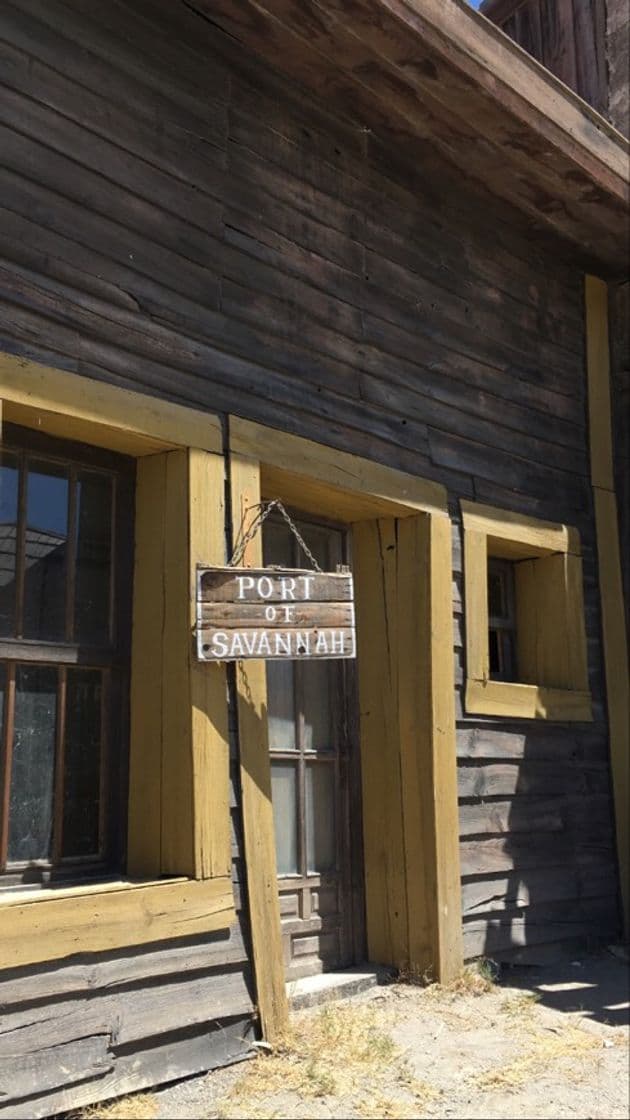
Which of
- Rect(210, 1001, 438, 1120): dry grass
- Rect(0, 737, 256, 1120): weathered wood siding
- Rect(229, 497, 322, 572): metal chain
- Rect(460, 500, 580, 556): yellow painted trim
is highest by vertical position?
Rect(460, 500, 580, 556): yellow painted trim

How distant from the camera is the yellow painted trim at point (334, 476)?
4535 millimetres

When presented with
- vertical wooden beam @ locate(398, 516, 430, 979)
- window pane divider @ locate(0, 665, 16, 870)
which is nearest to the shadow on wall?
vertical wooden beam @ locate(398, 516, 430, 979)

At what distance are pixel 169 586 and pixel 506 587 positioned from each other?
2.98 metres

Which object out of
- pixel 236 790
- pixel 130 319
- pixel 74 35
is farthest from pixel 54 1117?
pixel 74 35

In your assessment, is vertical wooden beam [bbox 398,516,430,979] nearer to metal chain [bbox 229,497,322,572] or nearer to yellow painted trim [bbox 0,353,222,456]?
metal chain [bbox 229,497,322,572]

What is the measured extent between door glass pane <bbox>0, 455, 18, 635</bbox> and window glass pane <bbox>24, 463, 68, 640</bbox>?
57 mm

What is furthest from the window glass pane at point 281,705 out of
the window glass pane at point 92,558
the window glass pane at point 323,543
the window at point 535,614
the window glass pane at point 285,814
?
the window at point 535,614

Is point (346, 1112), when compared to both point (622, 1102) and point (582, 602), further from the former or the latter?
point (582, 602)

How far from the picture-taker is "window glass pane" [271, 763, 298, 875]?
478 centimetres

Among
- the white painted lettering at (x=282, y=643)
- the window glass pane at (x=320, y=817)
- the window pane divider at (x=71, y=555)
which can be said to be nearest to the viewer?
the window pane divider at (x=71, y=555)

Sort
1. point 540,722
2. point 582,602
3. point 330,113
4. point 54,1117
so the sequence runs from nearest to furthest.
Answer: point 54,1117 → point 330,113 → point 540,722 → point 582,602

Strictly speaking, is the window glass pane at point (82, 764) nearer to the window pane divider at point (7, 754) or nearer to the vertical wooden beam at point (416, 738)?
the window pane divider at point (7, 754)

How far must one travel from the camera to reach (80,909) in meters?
3.48

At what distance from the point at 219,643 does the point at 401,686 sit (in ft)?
4.92
